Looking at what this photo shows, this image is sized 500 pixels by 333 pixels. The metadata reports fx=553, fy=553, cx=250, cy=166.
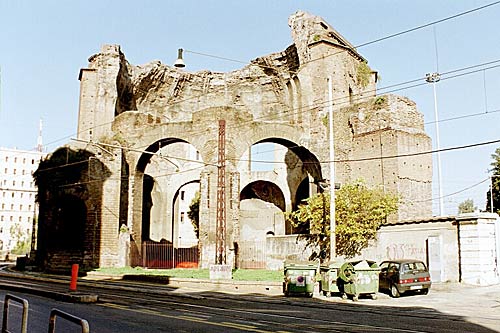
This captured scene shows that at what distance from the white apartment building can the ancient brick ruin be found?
53636 millimetres

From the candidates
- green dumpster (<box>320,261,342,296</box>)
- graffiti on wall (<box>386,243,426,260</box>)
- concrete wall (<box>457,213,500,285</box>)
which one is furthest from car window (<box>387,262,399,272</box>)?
graffiti on wall (<box>386,243,426,260</box>)

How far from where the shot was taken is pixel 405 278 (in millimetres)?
17969

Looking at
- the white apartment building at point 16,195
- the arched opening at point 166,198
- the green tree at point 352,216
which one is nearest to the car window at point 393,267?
the green tree at point 352,216

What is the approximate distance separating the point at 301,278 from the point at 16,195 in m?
89.7

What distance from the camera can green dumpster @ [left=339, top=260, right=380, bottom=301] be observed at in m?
17.2

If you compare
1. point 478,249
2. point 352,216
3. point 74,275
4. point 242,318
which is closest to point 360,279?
point 478,249

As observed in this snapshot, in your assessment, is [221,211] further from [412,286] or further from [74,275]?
[412,286]

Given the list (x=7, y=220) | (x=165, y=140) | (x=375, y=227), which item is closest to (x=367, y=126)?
(x=375, y=227)

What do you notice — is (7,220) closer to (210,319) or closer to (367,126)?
(367,126)

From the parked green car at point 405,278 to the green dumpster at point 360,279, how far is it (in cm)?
81

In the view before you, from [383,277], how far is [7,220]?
294ft

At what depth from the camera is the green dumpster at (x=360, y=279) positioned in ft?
56.6

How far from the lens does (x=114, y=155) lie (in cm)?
3331

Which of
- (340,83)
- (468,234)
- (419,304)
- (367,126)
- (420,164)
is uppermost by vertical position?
(340,83)
